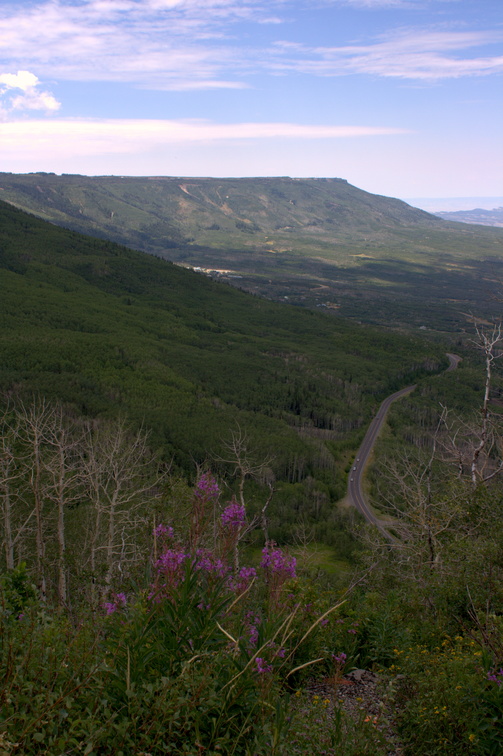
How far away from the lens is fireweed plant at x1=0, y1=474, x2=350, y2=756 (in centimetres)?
462

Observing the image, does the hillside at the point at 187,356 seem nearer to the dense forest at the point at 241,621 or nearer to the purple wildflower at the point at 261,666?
the dense forest at the point at 241,621

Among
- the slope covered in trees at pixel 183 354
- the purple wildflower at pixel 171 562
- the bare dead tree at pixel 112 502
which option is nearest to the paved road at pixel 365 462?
the slope covered in trees at pixel 183 354

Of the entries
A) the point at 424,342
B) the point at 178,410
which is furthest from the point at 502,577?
the point at 424,342

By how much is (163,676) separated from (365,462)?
8082 cm

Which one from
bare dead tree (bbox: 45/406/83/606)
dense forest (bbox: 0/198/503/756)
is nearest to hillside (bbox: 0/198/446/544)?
bare dead tree (bbox: 45/406/83/606)

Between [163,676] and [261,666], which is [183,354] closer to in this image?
[261,666]

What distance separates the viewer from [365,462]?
83062mm

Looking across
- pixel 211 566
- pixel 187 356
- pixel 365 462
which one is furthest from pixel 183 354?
pixel 211 566

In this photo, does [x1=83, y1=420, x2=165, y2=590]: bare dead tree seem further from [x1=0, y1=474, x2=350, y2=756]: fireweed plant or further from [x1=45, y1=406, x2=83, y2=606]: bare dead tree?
[x1=0, y1=474, x2=350, y2=756]: fireweed plant

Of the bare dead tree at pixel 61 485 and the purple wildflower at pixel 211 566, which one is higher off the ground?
the purple wildflower at pixel 211 566

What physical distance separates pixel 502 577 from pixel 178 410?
246ft

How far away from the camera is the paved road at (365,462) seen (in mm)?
67250

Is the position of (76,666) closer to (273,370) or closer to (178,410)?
(178,410)

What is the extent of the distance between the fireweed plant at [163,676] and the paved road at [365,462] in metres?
44.5
